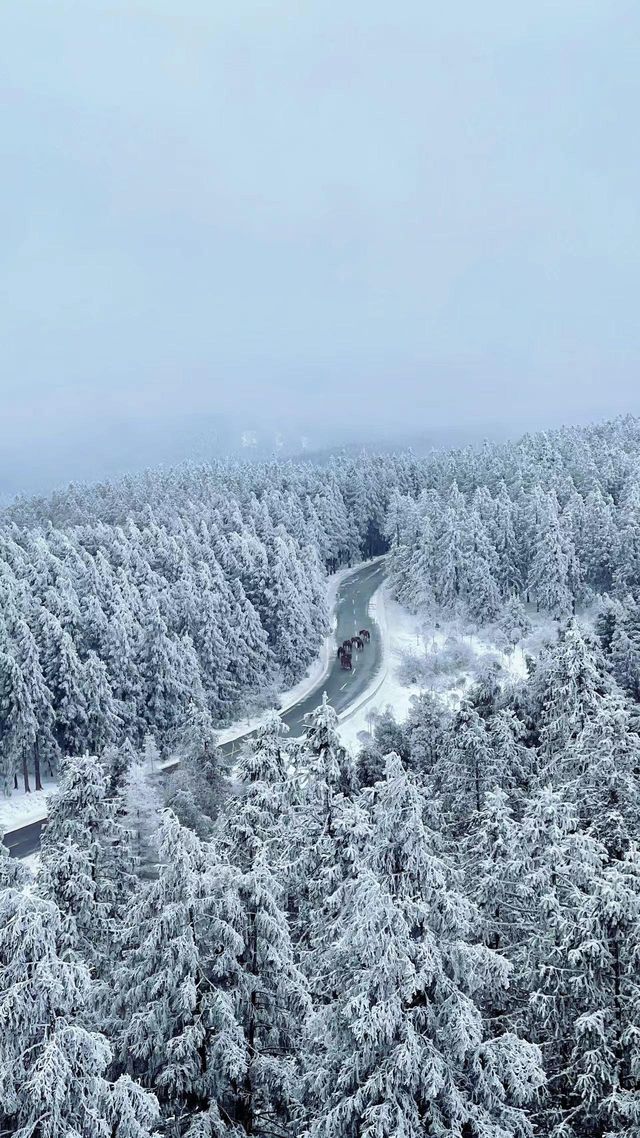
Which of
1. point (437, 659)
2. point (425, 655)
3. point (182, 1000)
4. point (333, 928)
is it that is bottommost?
point (437, 659)

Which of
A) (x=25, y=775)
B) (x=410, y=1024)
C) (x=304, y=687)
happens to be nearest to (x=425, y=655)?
(x=304, y=687)

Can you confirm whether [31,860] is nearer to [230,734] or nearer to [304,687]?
[230,734]

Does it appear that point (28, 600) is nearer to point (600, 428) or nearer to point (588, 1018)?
point (588, 1018)

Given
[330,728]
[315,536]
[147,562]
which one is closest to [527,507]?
[315,536]

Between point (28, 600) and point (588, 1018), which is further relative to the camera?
point (28, 600)

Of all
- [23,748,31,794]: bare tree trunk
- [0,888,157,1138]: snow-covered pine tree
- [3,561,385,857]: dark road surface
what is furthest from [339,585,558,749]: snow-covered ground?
[0,888,157,1138]: snow-covered pine tree

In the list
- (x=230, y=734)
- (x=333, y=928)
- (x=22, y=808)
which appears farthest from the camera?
(x=230, y=734)

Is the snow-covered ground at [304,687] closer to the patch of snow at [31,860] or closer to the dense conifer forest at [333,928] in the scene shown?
the dense conifer forest at [333,928]
